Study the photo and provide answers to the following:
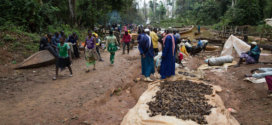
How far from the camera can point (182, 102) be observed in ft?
13.2

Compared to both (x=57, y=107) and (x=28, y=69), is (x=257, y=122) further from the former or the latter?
(x=28, y=69)

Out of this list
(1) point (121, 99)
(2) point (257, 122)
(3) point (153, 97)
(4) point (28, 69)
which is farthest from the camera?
(4) point (28, 69)

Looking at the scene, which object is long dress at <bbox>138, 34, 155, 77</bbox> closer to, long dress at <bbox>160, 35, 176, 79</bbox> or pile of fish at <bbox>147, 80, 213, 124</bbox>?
long dress at <bbox>160, 35, 176, 79</bbox>

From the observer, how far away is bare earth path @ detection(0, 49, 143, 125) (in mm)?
3863

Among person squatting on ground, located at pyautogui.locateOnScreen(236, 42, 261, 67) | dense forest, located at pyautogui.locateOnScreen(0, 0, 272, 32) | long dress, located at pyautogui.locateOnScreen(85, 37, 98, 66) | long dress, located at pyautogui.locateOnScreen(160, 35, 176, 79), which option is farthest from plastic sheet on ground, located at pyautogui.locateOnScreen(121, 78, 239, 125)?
dense forest, located at pyautogui.locateOnScreen(0, 0, 272, 32)

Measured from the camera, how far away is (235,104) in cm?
462

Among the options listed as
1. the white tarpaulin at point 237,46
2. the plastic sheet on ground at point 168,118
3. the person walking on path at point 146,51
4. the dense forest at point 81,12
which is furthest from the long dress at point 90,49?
the white tarpaulin at point 237,46

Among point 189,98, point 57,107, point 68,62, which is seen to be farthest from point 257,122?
point 68,62

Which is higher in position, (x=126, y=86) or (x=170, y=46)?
(x=170, y=46)

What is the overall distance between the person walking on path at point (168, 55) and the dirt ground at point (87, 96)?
824 millimetres

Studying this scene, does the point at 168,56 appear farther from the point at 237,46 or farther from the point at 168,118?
the point at 237,46

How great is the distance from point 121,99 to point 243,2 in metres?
27.8

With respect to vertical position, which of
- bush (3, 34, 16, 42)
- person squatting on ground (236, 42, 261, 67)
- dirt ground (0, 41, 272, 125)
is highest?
bush (3, 34, 16, 42)

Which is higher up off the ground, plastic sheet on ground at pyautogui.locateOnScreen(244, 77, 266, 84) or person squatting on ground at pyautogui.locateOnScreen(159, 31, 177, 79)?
person squatting on ground at pyautogui.locateOnScreen(159, 31, 177, 79)
